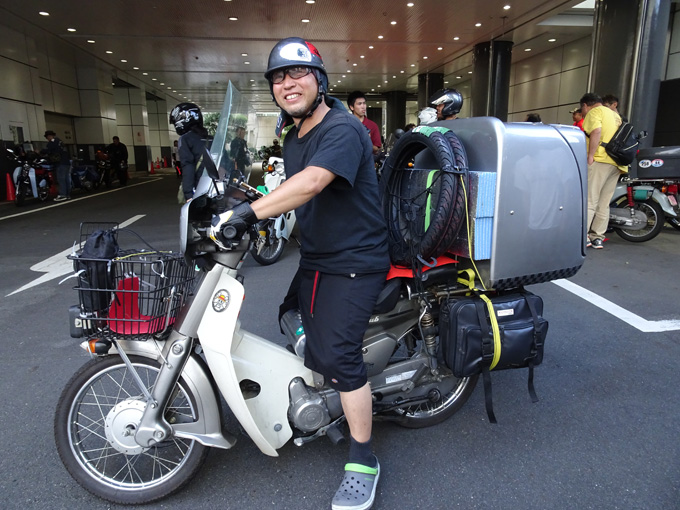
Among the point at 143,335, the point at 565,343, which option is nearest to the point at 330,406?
the point at 143,335

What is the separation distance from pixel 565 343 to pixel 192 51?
19213 mm

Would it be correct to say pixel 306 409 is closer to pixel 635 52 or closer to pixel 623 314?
pixel 623 314

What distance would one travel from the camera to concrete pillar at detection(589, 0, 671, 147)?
374 inches

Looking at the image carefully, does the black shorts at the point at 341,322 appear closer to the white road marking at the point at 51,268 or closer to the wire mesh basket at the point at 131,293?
the wire mesh basket at the point at 131,293

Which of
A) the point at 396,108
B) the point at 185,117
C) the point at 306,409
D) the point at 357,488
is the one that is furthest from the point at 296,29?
the point at 396,108

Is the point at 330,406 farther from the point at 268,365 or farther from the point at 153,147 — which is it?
the point at 153,147

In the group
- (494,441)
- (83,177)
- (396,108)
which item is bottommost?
(494,441)

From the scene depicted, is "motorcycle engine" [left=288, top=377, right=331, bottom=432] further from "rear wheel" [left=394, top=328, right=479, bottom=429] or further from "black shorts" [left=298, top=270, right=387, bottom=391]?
"rear wheel" [left=394, top=328, right=479, bottom=429]

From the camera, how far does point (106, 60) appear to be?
20.2 m

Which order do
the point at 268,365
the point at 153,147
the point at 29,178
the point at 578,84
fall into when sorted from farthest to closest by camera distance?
the point at 153,147 < the point at 578,84 < the point at 29,178 < the point at 268,365

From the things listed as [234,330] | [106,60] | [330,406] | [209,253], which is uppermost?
[106,60]

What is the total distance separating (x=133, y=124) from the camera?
90.8 feet

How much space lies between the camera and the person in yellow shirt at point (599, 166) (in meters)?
6.52

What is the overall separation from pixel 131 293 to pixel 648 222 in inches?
299
